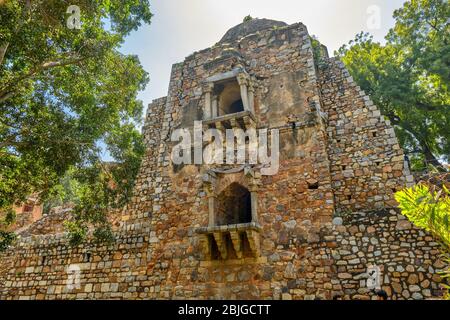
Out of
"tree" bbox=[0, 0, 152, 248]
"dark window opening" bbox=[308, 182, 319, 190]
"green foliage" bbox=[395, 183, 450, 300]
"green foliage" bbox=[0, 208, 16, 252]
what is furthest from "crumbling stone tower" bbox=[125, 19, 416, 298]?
"green foliage" bbox=[395, 183, 450, 300]

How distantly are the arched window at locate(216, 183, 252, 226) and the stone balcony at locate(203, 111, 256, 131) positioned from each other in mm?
1629

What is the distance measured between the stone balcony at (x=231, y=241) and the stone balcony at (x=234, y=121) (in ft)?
9.20

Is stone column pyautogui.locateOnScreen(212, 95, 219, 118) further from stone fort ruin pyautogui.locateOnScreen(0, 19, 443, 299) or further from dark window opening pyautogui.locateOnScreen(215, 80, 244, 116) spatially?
dark window opening pyautogui.locateOnScreen(215, 80, 244, 116)

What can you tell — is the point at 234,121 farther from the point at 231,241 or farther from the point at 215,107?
the point at 231,241

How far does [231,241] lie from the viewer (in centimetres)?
785

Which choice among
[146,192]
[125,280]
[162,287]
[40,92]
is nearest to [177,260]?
[162,287]

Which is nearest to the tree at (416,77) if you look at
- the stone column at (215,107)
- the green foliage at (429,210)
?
the stone column at (215,107)

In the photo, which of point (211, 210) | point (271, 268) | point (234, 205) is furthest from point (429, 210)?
point (234, 205)

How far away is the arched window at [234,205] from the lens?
865 centimetres

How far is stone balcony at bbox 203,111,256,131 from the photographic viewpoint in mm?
9008

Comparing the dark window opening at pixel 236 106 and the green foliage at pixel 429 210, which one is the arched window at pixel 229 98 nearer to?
the dark window opening at pixel 236 106

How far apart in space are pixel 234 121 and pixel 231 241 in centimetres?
316

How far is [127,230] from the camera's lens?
981 cm

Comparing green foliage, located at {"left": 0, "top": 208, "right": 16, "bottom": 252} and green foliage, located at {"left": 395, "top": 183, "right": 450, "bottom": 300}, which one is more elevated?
green foliage, located at {"left": 0, "top": 208, "right": 16, "bottom": 252}
